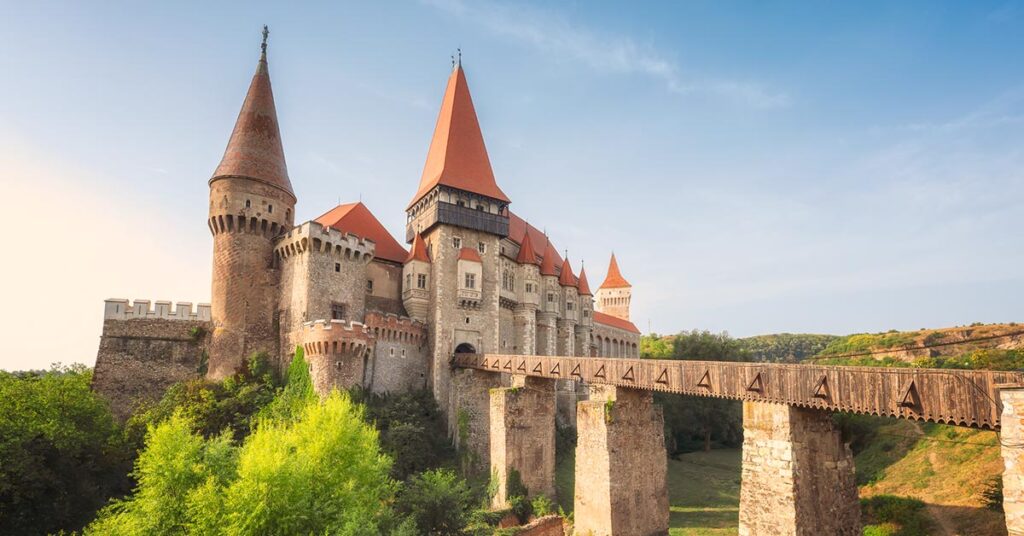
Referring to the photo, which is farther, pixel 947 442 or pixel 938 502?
pixel 947 442

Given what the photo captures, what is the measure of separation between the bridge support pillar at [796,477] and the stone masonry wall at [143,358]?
29.9m

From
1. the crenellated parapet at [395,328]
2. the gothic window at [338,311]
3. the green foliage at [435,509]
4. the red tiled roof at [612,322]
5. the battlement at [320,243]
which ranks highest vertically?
the battlement at [320,243]

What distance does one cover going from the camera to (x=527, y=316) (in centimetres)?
4291

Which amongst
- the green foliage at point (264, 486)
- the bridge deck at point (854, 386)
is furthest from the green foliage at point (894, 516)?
the green foliage at point (264, 486)

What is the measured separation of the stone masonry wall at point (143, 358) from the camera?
29734 millimetres

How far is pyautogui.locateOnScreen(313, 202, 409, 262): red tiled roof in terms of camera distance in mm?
37562

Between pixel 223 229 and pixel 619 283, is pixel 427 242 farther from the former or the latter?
pixel 619 283

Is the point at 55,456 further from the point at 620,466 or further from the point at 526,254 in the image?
the point at 526,254

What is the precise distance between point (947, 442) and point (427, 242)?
30.4 meters

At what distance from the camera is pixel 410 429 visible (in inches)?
1157

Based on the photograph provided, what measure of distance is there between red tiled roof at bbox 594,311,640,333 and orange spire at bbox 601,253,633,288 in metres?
14.5

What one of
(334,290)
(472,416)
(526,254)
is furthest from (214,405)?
(526,254)

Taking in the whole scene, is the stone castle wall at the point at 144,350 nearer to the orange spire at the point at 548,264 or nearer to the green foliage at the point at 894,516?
the orange spire at the point at 548,264

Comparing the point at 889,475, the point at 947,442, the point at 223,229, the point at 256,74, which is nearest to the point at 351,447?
the point at 223,229
